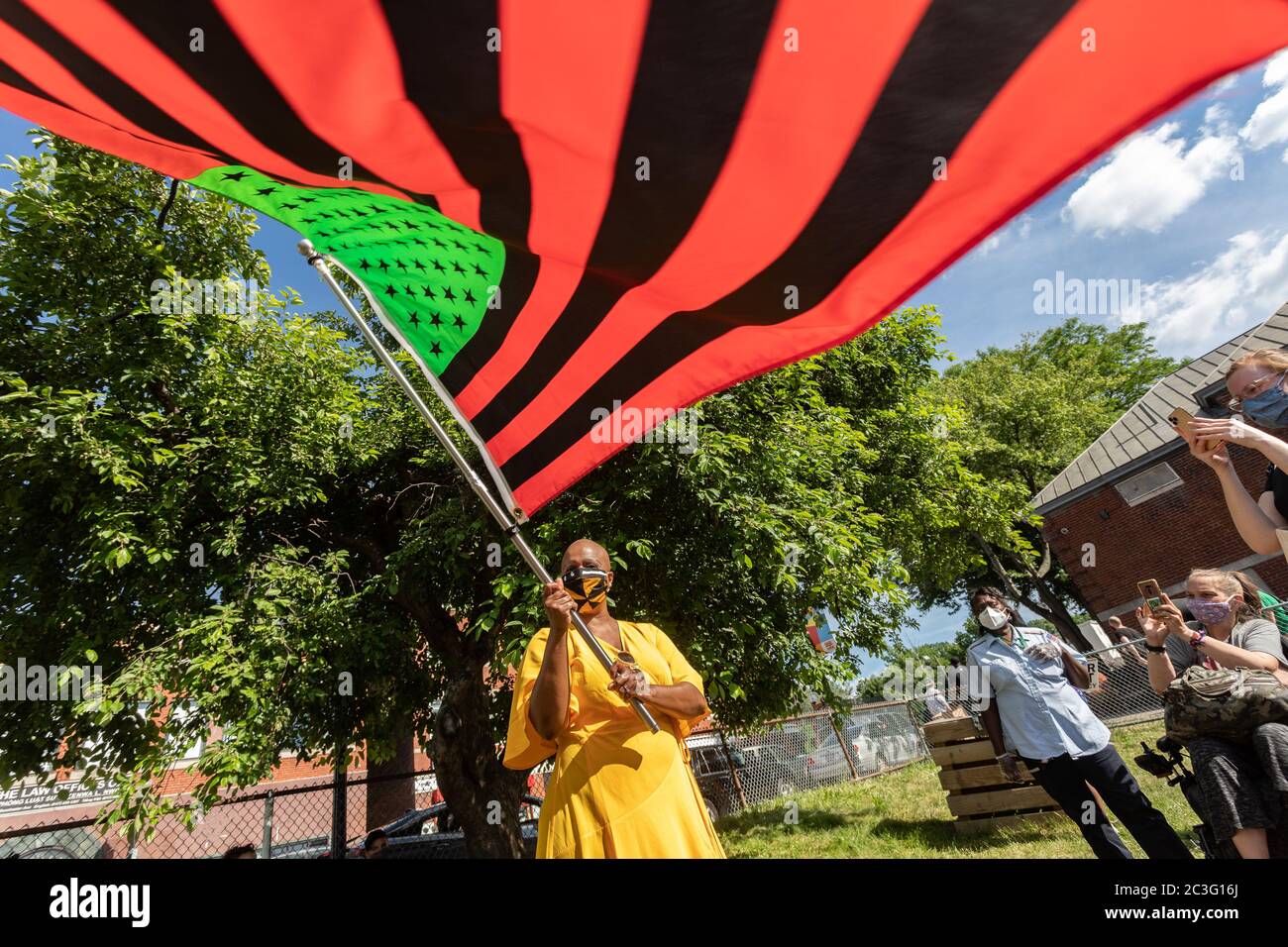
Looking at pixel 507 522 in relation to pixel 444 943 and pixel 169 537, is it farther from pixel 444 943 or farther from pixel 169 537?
pixel 169 537

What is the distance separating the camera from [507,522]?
2654 millimetres

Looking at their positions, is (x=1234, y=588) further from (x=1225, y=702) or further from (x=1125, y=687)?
(x=1125, y=687)

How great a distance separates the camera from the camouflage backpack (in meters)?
3.60

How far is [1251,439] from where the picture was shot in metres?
2.36

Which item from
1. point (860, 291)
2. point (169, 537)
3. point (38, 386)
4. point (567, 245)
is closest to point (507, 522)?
point (567, 245)

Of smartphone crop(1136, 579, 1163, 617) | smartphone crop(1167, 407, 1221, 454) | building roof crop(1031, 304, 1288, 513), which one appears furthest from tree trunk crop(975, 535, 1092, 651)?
smartphone crop(1167, 407, 1221, 454)

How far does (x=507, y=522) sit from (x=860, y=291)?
1582 millimetres

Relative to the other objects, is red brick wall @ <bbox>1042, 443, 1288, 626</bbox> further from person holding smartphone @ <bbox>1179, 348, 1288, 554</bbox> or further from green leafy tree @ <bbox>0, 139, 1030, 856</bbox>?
person holding smartphone @ <bbox>1179, 348, 1288, 554</bbox>

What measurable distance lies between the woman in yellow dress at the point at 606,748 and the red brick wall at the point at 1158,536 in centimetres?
2387

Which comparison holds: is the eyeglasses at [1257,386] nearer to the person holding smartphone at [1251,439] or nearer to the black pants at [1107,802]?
the person holding smartphone at [1251,439]

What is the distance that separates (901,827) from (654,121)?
373 inches

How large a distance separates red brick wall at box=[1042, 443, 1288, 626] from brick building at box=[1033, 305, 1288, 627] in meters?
0.03

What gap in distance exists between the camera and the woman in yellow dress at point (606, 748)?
7.63 ft

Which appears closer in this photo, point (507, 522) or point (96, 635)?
point (507, 522)
